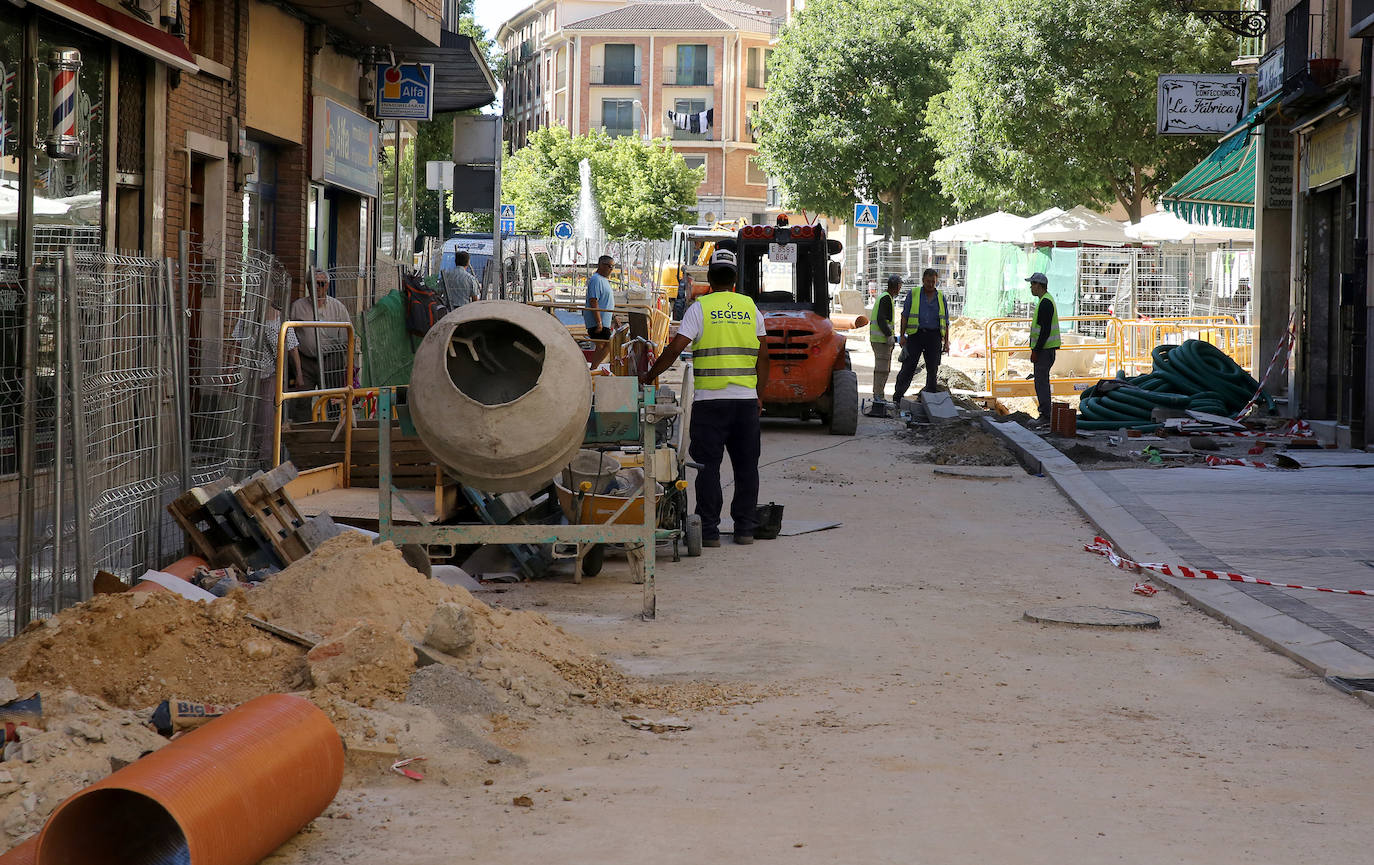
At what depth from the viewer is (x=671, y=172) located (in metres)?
69.4

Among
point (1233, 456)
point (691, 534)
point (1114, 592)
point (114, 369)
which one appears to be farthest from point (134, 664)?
point (1233, 456)

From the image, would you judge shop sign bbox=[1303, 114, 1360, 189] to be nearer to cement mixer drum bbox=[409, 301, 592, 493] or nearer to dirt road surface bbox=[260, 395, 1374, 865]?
dirt road surface bbox=[260, 395, 1374, 865]

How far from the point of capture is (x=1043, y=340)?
19281 mm

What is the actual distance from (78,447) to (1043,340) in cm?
1473

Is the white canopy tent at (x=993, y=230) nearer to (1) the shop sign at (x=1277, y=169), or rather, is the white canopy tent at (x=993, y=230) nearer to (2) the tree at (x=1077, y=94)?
(2) the tree at (x=1077, y=94)

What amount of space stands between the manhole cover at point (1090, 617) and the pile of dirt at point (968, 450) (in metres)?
6.97

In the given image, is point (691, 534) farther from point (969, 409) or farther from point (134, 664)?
point (969, 409)

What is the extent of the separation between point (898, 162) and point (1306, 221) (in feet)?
114

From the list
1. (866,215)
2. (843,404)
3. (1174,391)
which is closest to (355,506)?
(843,404)

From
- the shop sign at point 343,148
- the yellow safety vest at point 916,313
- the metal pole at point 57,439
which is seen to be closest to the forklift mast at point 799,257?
the yellow safety vest at point 916,313

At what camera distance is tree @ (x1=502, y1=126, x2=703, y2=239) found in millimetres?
68625

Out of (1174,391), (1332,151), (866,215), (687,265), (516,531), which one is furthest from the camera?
(866,215)

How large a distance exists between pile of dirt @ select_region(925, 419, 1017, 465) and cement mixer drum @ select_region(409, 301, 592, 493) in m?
7.95

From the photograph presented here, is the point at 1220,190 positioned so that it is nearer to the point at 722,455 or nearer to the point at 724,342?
the point at 724,342
